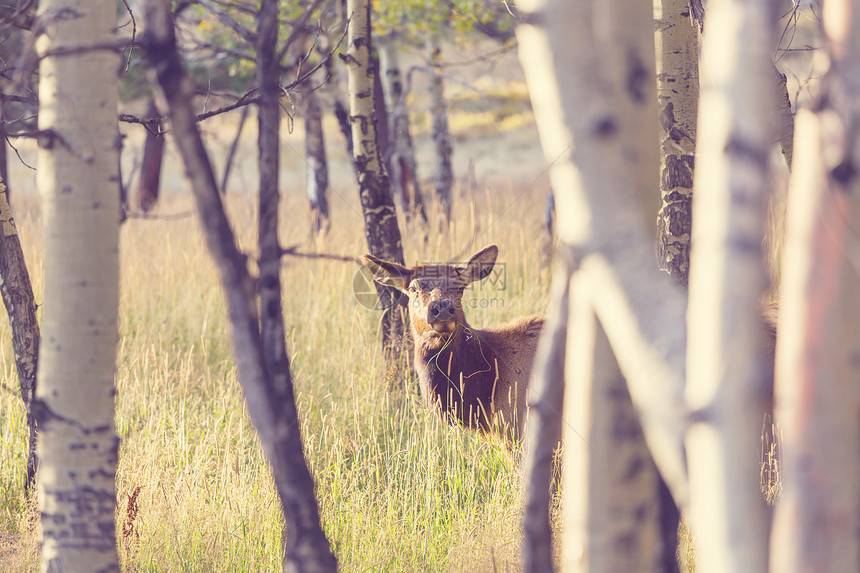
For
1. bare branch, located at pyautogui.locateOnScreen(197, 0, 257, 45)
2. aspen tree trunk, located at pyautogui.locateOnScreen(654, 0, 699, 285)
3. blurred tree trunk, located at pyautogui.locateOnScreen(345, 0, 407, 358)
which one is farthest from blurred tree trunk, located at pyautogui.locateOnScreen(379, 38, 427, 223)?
bare branch, located at pyautogui.locateOnScreen(197, 0, 257, 45)

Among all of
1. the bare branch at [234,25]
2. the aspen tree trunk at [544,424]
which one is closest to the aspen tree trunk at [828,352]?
the aspen tree trunk at [544,424]

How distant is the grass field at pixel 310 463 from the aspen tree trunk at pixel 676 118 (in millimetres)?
1501

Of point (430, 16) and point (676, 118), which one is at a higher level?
→ point (430, 16)

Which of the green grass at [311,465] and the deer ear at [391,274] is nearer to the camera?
the green grass at [311,465]

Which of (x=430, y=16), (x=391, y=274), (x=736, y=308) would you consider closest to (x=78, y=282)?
(x=736, y=308)

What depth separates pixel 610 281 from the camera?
1643mm

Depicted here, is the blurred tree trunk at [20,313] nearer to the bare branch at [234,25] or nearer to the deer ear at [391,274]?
the bare branch at [234,25]

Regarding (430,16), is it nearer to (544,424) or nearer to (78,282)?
(78,282)

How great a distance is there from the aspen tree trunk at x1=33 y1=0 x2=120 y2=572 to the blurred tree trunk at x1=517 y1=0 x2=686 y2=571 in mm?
1175

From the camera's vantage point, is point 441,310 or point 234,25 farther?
point 441,310

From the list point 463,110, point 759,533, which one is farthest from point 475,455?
point 463,110

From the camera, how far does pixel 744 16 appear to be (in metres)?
1.48

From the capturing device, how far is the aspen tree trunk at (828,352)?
1434 millimetres

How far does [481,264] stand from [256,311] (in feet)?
11.8
